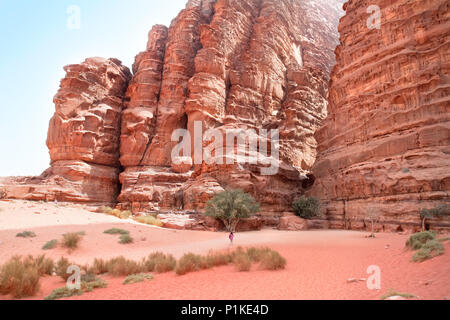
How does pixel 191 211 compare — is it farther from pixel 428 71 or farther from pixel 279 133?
pixel 428 71

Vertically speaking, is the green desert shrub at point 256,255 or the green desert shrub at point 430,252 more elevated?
the green desert shrub at point 430,252

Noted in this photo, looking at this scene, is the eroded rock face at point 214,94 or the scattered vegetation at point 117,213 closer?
the scattered vegetation at point 117,213

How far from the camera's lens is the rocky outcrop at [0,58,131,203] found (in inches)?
1208

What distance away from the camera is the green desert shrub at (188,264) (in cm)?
738

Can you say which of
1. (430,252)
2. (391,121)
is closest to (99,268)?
(430,252)

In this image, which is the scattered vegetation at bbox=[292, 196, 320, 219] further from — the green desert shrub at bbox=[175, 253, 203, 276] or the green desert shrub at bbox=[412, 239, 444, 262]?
the green desert shrub at bbox=[175, 253, 203, 276]

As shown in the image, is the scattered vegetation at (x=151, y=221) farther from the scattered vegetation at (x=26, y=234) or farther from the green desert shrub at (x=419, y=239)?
the green desert shrub at (x=419, y=239)

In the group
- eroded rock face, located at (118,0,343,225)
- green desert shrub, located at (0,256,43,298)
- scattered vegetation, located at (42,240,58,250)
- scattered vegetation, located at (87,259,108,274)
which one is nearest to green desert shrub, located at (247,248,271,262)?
scattered vegetation, located at (87,259,108,274)

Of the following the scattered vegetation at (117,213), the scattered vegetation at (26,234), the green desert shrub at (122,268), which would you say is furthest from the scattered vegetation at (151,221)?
the green desert shrub at (122,268)

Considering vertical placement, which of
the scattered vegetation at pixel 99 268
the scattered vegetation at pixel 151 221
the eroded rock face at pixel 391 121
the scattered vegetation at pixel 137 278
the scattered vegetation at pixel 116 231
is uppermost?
the eroded rock face at pixel 391 121

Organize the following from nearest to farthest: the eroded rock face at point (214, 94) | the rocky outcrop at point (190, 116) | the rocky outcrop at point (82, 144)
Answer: the rocky outcrop at point (190, 116) → the rocky outcrop at point (82, 144) → the eroded rock face at point (214, 94)

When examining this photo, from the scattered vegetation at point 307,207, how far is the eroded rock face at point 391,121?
3.06 feet
